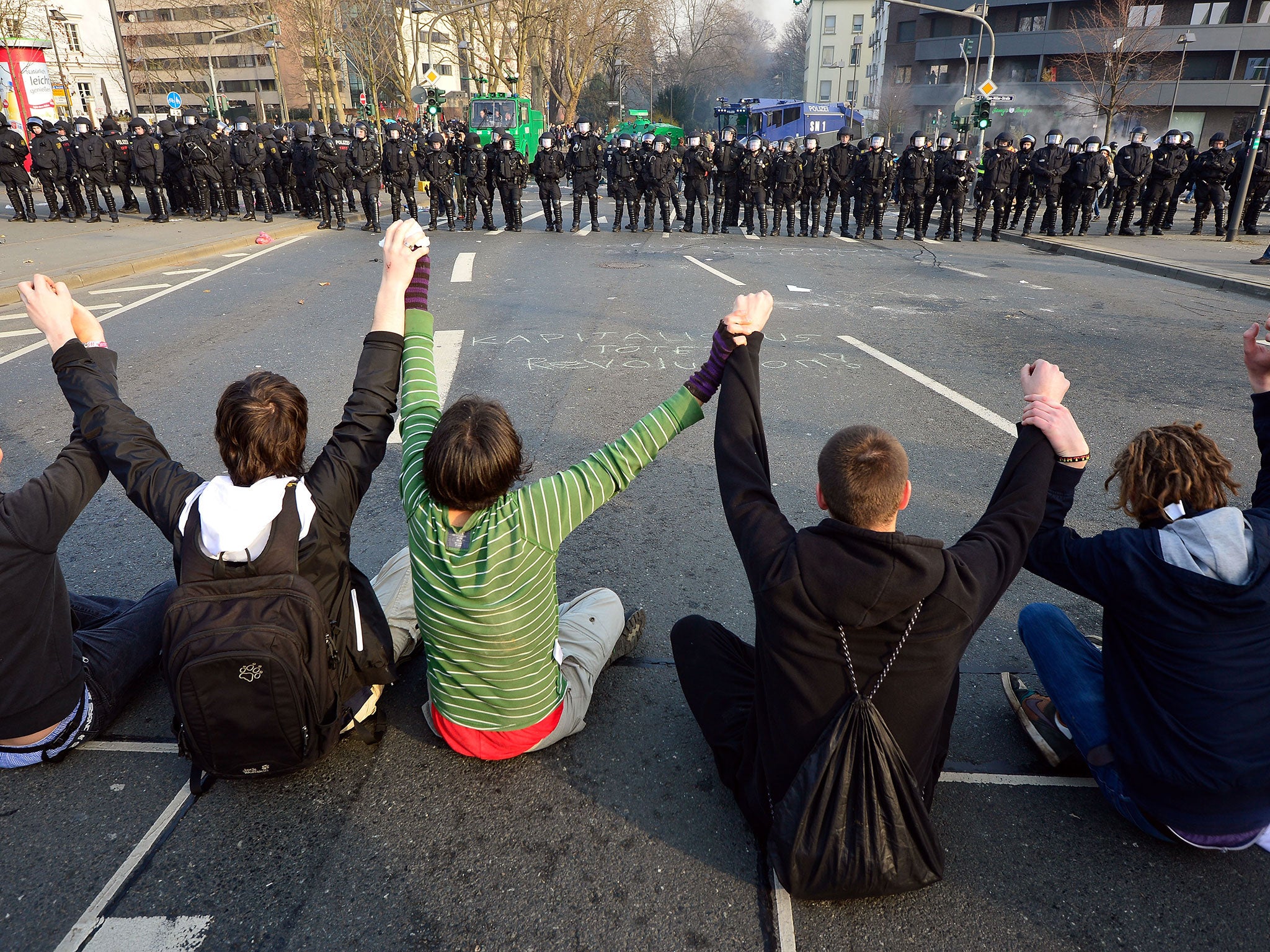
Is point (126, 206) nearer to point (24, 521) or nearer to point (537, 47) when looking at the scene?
point (24, 521)

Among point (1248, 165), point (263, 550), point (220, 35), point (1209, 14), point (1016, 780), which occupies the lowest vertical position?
point (1016, 780)

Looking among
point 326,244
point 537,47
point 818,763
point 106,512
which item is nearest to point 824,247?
point 326,244

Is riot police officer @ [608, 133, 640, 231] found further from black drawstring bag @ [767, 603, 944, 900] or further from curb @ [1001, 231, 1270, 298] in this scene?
black drawstring bag @ [767, 603, 944, 900]

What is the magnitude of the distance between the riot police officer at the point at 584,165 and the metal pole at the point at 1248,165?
12618 millimetres

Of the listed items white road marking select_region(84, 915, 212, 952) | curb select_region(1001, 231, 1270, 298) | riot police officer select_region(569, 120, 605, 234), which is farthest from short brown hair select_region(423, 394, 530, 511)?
riot police officer select_region(569, 120, 605, 234)

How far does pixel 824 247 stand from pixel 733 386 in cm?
1531

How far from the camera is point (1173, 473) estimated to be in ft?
7.95

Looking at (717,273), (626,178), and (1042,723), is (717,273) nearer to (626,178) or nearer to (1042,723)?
(626,178)

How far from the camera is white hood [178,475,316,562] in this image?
2299 mm

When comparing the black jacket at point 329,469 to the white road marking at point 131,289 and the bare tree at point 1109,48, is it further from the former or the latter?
the bare tree at point 1109,48

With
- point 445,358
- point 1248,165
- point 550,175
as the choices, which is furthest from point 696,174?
point 445,358

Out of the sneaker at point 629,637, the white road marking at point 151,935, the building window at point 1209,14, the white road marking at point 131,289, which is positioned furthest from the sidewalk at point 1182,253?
the building window at point 1209,14

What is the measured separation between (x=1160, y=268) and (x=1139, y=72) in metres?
40.7

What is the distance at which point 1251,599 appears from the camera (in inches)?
83.4
